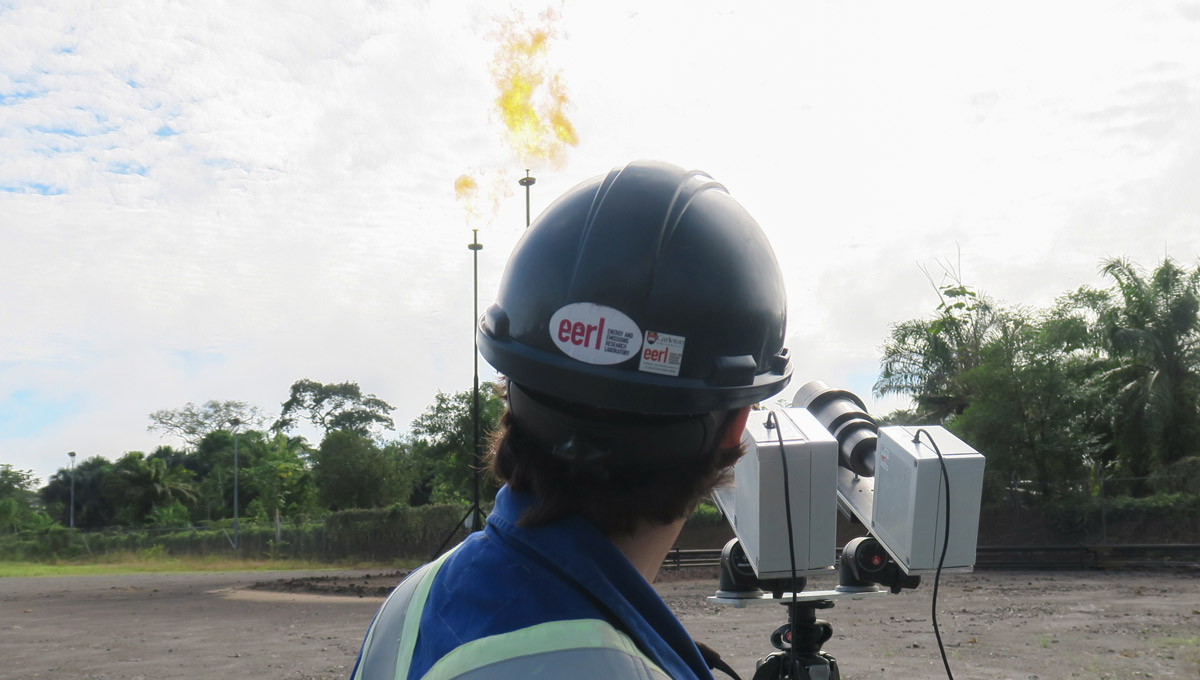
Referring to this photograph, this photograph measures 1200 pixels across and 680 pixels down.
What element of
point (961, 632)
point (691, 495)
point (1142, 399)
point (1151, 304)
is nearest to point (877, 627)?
point (961, 632)

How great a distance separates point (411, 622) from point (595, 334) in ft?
1.58

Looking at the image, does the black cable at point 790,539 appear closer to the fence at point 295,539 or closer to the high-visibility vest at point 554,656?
the high-visibility vest at point 554,656

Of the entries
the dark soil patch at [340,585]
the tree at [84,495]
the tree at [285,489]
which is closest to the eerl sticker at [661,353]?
the dark soil patch at [340,585]

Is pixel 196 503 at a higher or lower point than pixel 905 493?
lower

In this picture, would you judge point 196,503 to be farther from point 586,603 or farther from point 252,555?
point 586,603

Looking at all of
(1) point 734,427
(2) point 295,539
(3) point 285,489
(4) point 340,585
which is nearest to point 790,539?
(1) point 734,427

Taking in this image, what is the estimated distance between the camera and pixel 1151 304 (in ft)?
102

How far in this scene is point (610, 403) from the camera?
52.6 inches

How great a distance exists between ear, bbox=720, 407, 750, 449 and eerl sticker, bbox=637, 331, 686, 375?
162 mm

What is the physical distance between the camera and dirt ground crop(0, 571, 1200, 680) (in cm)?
953

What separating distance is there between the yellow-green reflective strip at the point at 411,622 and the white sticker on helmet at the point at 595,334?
1.13 ft

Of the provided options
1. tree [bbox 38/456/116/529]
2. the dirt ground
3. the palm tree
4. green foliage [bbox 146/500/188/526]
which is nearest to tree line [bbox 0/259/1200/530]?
the palm tree

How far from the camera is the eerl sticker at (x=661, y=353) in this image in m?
1.37

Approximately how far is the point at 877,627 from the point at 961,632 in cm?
125
